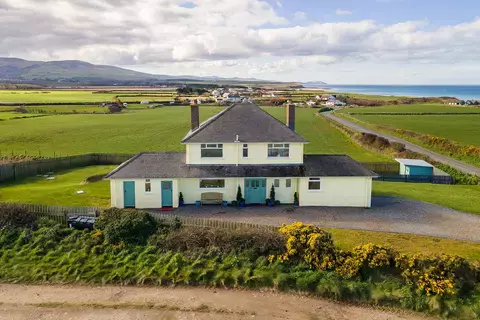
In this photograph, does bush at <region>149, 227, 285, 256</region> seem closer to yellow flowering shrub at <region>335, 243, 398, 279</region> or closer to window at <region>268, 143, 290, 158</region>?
yellow flowering shrub at <region>335, 243, 398, 279</region>

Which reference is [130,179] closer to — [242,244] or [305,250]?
[242,244]

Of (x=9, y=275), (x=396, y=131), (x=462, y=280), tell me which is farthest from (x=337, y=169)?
(x=396, y=131)

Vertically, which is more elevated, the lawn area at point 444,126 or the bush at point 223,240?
the lawn area at point 444,126

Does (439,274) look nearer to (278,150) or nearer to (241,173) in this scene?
(241,173)

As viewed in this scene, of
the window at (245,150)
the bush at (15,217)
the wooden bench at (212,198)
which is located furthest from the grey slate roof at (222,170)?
the bush at (15,217)

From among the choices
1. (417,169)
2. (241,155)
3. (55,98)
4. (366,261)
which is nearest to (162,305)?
(366,261)

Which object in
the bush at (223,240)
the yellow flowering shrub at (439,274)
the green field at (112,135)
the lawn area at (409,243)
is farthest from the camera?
the green field at (112,135)

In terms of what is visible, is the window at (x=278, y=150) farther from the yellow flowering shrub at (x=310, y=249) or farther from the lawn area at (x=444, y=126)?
the lawn area at (x=444, y=126)
